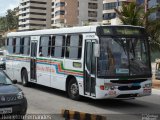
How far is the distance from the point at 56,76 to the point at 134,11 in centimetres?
1269

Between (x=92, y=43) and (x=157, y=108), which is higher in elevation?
(x=92, y=43)

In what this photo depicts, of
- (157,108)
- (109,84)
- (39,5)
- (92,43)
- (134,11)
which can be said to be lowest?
(157,108)

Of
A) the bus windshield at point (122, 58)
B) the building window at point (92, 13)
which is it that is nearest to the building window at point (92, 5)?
the building window at point (92, 13)

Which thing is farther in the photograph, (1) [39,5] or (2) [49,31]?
(1) [39,5]

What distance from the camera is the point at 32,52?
19.9 meters

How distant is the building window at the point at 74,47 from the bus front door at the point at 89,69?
58 centimetres

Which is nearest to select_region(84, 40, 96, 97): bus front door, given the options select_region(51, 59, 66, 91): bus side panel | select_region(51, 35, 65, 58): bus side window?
select_region(51, 59, 66, 91): bus side panel

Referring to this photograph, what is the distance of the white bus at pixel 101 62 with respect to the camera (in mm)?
13844

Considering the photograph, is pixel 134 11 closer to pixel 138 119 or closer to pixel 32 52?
pixel 32 52

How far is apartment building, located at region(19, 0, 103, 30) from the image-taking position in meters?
132

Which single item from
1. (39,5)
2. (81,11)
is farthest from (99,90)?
(39,5)

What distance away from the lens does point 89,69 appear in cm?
1446

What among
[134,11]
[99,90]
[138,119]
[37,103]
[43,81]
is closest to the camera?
[138,119]

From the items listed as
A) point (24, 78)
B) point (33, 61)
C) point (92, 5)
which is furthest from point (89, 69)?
point (92, 5)
